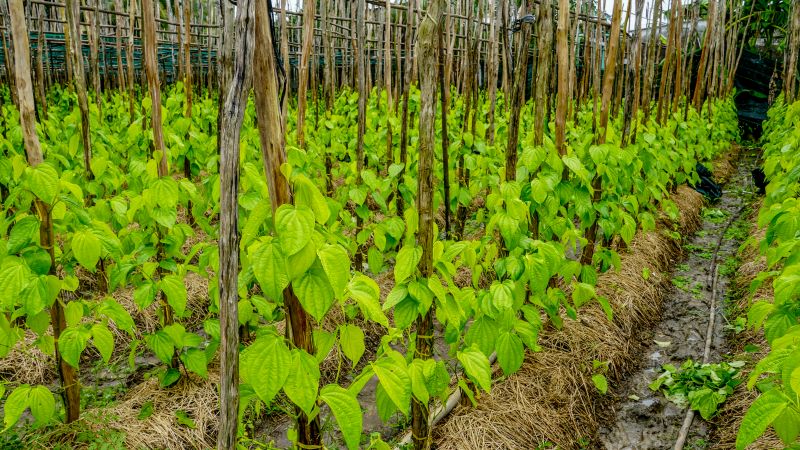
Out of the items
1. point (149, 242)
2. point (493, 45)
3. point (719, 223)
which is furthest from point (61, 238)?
point (719, 223)

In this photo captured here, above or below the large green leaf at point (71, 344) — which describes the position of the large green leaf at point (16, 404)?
below

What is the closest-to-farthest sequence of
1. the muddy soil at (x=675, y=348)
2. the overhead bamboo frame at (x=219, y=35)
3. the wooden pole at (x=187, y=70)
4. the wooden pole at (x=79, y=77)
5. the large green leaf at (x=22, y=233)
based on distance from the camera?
1. the large green leaf at (x=22, y=233)
2. the muddy soil at (x=675, y=348)
3. the wooden pole at (x=79, y=77)
4. the wooden pole at (x=187, y=70)
5. the overhead bamboo frame at (x=219, y=35)

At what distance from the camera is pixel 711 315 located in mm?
4316

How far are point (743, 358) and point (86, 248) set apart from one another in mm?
3814

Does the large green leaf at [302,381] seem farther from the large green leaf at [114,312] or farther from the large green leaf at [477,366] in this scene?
the large green leaf at [114,312]

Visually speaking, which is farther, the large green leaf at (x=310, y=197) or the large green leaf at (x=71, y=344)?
the large green leaf at (x=71, y=344)

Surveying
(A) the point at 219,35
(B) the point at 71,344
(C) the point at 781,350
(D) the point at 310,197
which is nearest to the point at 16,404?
(B) the point at 71,344

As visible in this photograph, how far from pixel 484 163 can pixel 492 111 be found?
3.70 feet

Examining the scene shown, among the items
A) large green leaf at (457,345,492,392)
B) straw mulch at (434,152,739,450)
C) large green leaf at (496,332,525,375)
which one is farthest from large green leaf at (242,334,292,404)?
straw mulch at (434,152,739,450)

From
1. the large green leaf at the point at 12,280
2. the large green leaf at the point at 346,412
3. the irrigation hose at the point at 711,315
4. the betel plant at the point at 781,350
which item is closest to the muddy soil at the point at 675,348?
the irrigation hose at the point at 711,315

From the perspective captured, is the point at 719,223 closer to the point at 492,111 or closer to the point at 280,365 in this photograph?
the point at 492,111

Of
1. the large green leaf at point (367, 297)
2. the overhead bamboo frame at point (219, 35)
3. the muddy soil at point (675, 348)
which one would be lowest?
the muddy soil at point (675, 348)

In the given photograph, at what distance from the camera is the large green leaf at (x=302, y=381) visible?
1.40 m

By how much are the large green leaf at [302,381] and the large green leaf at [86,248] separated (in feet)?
3.96
